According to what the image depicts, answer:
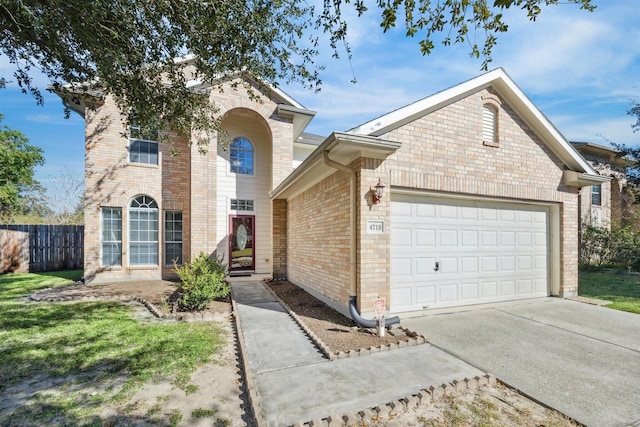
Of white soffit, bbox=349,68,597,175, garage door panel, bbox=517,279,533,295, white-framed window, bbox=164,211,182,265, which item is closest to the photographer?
white soffit, bbox=349,68,597,175

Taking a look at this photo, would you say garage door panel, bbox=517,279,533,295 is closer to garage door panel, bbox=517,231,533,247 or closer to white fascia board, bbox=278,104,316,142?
garage door panel, bbox=517,231,533,247

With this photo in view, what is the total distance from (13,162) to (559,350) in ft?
98.5

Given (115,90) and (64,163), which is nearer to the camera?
(115,90)

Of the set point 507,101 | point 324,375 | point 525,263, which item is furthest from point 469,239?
point 324,375

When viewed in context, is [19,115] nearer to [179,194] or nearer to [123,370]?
[179,194]

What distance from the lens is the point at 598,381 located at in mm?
3434

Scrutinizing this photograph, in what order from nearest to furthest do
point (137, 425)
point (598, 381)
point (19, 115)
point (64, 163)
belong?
point (137, 425), point (598, 381), point (19, 115), point (64, 163)

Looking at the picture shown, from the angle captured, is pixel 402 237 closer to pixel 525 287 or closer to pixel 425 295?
pixel 425 295

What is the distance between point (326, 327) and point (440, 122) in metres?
4.82

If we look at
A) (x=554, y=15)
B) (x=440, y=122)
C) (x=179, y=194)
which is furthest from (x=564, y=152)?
(x=179, y=194)

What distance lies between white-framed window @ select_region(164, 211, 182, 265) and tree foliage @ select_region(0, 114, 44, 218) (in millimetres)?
17798

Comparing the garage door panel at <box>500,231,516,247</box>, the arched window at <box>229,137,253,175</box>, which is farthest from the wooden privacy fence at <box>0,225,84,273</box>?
the garage door panel at <box>500,231,516,247</box>

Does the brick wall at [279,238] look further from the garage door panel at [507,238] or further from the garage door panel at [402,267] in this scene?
the garage door panel at [507,238]

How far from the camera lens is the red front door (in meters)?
11.6
